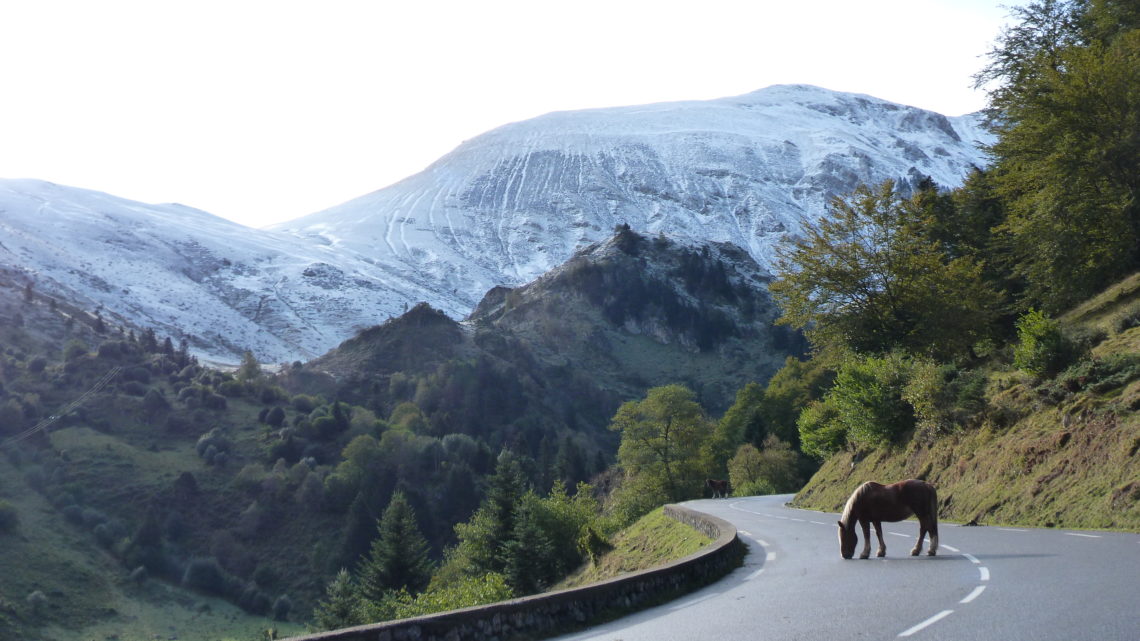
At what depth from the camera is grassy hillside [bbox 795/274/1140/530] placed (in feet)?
56.9

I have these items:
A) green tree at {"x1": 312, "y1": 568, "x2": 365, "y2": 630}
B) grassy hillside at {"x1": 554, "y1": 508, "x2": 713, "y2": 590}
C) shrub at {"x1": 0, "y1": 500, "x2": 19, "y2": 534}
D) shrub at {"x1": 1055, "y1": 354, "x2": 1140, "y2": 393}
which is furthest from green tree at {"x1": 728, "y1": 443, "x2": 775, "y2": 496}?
shrub at {"x1": 0, "y1": 500, "x2": 19, "y2": 534}

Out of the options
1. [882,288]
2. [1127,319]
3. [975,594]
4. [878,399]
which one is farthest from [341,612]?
[975,594]

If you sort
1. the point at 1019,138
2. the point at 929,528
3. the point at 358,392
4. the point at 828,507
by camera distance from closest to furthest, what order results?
the point at 929,528
the point at 1019,138
the point at 828,507
the point at 358,392

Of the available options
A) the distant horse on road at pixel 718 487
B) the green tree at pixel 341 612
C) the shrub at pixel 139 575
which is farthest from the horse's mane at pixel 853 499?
the shrub at pixel 139 575

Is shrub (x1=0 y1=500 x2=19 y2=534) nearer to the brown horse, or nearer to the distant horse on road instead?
the distant horse on road

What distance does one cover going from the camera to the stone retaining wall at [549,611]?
8883 mm

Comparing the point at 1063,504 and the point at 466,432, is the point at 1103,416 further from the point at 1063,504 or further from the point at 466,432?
the point at 466,432

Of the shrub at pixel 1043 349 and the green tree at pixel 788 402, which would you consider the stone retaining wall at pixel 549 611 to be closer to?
the shrub at pixel 1043 349

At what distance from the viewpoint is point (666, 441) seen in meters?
70.6

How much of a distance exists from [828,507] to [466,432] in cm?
13995

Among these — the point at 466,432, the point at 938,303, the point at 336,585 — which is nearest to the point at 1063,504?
the point at 938,303

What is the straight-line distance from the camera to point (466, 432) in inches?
6718

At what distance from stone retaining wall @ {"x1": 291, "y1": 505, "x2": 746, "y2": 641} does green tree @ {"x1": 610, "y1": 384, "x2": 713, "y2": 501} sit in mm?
52927

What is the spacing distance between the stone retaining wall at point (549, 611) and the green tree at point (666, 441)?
2084 inches
